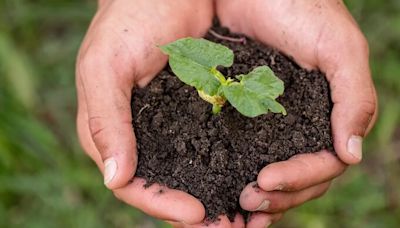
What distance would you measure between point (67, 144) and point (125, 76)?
93cm

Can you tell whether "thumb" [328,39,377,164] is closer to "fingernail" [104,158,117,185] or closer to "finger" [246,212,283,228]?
"finger" [246,212,283,228]

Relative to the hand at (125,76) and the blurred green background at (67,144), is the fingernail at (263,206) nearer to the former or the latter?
the hand at (125,76)

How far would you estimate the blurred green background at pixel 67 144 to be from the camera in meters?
2.03

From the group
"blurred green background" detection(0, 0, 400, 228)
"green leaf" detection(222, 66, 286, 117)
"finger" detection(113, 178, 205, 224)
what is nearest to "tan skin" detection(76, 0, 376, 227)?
"finger" detection(113, 178, 205, 224)

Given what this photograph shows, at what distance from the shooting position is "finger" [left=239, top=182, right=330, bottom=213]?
1301 millimetres

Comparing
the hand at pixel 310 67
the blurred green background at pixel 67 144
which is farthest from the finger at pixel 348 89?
the blurred green background at pixel 67 144

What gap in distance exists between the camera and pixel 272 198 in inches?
53.3

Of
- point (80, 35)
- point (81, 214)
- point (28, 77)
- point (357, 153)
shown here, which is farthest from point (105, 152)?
point (80, 35)

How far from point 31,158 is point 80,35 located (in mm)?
596

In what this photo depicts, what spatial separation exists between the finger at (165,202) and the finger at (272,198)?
0.10 m

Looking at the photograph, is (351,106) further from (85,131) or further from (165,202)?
(85,131)

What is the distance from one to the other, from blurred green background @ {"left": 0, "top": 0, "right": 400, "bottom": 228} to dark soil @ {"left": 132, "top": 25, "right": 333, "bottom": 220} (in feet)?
2.03

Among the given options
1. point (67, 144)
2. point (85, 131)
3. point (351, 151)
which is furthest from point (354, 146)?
point (67, 144)

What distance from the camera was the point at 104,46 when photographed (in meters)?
1.51
